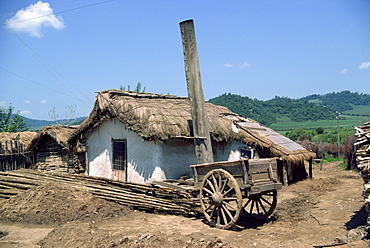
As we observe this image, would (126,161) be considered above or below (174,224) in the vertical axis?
above

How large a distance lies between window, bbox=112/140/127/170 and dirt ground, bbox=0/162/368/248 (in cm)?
240

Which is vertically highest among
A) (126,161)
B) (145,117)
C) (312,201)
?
(145,117)

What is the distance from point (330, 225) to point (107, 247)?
4.72 metres

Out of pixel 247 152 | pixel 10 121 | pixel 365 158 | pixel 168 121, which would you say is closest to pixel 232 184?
pixel 365 158

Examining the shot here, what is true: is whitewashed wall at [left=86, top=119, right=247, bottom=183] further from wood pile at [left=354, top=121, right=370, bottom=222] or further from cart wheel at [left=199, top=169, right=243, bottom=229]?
wood pile at [left=354, top=121, right=370, bottom=222]

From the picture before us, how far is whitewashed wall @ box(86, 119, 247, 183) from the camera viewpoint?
9680 millimetres

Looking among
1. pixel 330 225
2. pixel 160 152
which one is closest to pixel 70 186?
pixel 160 152

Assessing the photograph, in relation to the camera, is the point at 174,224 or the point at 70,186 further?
the point at 70,186

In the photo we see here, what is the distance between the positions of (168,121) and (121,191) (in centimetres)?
265

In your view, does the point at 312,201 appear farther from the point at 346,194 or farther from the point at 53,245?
the point at 53,245

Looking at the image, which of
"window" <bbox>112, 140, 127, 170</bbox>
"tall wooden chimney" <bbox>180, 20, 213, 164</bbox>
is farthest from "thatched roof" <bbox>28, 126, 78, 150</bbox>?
"tall wooden chimney" <bbox>180, 20, 213, 164</bbox>

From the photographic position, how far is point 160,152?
9570mm

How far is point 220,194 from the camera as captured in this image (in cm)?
659

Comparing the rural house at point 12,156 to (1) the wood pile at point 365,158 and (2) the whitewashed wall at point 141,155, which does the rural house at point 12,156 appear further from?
(1) the wood pile at point 365,158
